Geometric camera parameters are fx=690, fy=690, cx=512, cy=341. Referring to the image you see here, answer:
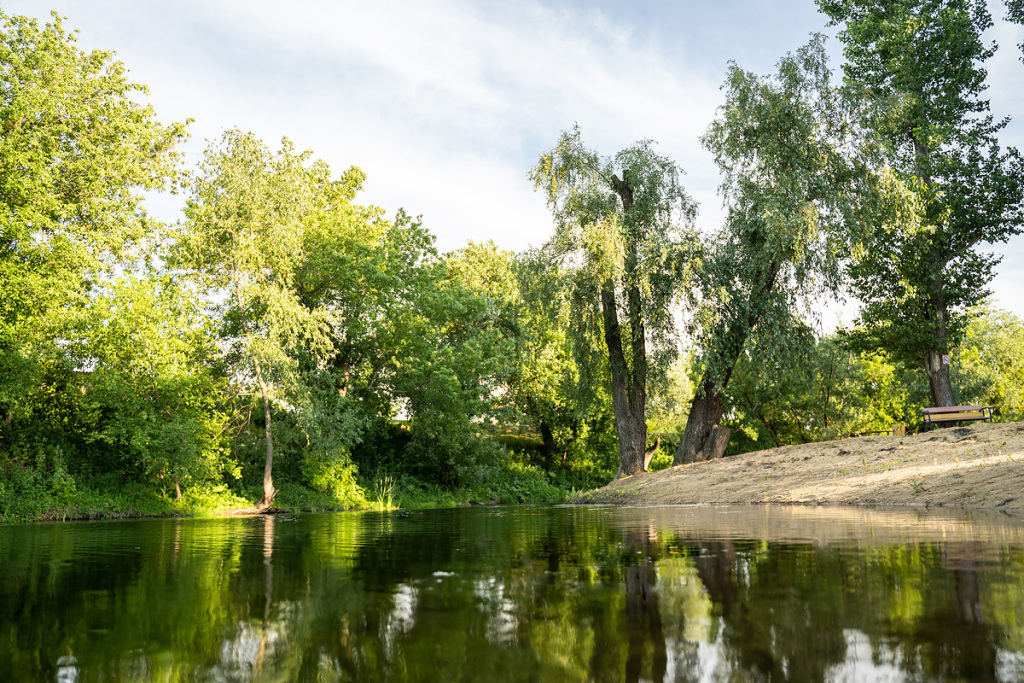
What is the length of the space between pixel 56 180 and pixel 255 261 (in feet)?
23.5

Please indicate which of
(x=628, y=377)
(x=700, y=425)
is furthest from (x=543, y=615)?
(x=628, y=377)

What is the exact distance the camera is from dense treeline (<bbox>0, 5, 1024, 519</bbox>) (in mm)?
21266

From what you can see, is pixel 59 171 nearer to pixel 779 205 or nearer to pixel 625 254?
pixel 625 254

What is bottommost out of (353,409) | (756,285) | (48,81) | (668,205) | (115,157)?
(353,409)

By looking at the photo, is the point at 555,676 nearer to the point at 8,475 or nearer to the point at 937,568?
the point at 937,568

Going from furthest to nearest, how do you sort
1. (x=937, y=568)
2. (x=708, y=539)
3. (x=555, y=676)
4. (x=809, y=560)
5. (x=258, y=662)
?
(x=708, y=539) < (x=809, y=560) < (x=937, y=568) < (x=258, y=662) < (x=555, y=676)

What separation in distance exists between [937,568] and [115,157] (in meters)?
28.9

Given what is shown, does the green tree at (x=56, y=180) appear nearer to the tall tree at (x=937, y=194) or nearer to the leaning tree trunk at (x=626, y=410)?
the leaning tree trunk at (x=626, y=410)

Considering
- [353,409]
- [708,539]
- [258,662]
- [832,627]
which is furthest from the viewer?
[353,409]

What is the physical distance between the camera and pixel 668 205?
966 inches

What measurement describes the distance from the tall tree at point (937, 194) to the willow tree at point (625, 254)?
744 centimetres

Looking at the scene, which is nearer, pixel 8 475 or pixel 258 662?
pixel 258 662

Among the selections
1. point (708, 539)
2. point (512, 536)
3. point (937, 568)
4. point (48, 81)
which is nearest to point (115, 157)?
point (48, 81)

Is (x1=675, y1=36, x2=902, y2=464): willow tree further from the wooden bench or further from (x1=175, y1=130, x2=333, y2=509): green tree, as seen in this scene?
(x1=175, y1=130, x2=333, y2=509): green tree
